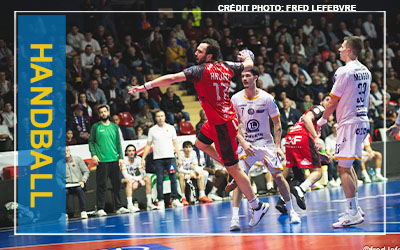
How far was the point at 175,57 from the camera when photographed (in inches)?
624

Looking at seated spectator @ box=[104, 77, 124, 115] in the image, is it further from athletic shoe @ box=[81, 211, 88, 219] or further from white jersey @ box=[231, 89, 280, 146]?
white jersey @ box=[231, 89, 280, 146]

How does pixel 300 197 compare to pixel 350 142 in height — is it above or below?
below

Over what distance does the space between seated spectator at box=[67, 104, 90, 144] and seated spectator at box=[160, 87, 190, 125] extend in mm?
2192

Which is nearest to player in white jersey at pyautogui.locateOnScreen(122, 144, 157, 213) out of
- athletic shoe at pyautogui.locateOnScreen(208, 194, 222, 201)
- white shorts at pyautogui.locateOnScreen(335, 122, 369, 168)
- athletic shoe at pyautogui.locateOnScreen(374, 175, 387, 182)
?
athletic shoe at pyautogui.locateOnScreen(208, 194, 222, 201)

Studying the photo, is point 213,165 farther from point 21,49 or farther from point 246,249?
point 246,249

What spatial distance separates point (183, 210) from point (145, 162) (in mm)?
1808

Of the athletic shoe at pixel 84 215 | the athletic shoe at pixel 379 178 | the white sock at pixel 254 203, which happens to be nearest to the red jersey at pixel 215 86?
the white sock at pixel 254 203

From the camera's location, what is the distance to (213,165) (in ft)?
44.9

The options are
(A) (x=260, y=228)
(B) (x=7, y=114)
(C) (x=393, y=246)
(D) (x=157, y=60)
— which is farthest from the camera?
(D) (x=157, y=60)

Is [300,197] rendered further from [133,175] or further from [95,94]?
[95,94]

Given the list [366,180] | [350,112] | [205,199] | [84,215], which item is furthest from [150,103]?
[350,112]

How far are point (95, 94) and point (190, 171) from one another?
299 cm

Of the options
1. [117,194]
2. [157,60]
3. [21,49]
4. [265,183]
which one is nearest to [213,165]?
[265,183]

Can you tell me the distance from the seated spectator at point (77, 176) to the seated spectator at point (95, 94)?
2.28 metres
